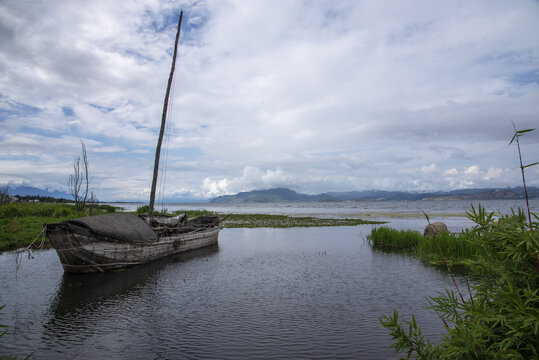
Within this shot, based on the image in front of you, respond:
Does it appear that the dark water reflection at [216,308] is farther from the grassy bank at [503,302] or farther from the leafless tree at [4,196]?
the leafless tree at [4,196]

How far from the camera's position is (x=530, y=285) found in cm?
359

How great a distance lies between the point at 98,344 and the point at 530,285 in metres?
8.31

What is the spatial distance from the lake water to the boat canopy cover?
5.13 feet

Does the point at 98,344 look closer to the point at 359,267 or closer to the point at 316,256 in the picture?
the point at 359,267

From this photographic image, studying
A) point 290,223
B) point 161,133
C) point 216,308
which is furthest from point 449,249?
point 290,223

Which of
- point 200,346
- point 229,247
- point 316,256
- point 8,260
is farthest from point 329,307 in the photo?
point 8,260

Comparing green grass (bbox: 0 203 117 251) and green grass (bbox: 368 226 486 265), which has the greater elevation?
green grass (bbox: 0 203 117 251)

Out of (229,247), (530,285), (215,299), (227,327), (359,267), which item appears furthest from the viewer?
(229,247)

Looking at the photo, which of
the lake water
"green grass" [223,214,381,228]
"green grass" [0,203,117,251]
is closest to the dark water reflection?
the lake water

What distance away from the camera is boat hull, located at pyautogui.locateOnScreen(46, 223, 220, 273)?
41.2 ft

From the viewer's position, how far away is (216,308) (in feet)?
31.6

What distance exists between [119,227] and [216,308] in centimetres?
753

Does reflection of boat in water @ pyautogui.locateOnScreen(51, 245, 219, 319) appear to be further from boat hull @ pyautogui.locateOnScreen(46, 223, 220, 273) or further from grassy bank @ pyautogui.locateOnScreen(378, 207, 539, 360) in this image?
grassy bank @ pyautogui.locateOnScreen(378, 207, 539, 360)

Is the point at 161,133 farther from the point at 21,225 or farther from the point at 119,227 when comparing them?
the point at 21,225
